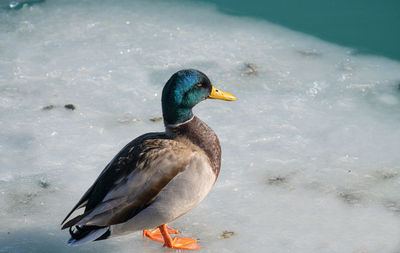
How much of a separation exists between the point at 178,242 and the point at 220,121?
54.9 inches

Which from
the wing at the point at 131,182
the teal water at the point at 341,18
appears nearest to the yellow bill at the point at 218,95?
the wing at the point at 131,182

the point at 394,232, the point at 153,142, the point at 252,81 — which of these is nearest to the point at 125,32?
the point at 252,81

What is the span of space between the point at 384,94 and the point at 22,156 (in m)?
2.68

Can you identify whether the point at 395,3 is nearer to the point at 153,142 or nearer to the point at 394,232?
the point at 394,232

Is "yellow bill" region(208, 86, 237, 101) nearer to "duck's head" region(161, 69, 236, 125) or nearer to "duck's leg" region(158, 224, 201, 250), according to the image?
"duck's head" region(161, 69, 236, 125)

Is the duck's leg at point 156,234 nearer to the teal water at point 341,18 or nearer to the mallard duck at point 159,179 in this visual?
the mallard duck at point 159,179

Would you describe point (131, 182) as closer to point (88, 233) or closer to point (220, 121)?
point (88, 233)

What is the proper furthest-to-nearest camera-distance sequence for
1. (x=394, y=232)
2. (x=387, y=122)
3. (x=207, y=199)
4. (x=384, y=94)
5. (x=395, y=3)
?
1. (x=395, y=3)
2. (x=384, y=94)
3. (x=387, y=122)
4. (x=207, y=199)
5. (x=394, y=232)

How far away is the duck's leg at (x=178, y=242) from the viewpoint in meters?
3.11

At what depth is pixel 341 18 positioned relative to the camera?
5945 millimetres

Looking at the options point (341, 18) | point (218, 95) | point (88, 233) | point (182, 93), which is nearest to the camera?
point (88, 233)

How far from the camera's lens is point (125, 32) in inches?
221

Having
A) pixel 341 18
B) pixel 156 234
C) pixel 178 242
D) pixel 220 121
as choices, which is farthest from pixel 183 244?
pixel 341 18

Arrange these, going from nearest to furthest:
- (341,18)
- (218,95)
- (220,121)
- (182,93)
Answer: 1. (182,93)
2. (218,95)
3. (220,121)
4. (341,18)
